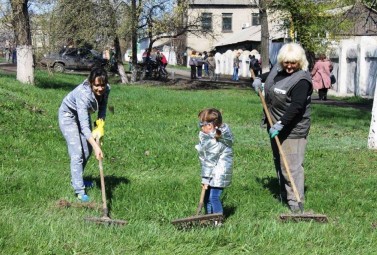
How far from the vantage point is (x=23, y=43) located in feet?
80.5

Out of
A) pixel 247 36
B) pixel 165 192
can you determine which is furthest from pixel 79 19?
pixel 247 36

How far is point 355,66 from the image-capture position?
28688 mm

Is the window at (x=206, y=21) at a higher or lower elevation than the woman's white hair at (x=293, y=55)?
higher

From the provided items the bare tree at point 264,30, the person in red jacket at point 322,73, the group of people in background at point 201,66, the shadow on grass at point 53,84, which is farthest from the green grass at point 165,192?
the group of people in background at point 201,66

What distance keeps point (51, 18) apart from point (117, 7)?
2876 millimetres

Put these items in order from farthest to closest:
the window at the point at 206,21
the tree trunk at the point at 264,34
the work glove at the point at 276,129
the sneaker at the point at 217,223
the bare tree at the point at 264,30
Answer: the window at the point at 206,21, the tree trunk at the point at 264,34, the bare tree at the point at 264,30, the work glove at the point at 276,129, the sneaker at the point at 217,223

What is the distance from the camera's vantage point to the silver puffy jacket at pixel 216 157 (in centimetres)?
680

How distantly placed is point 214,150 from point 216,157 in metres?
0.07

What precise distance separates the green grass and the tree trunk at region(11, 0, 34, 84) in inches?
339

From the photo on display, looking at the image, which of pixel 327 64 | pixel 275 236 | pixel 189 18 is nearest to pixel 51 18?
pixel 189 18

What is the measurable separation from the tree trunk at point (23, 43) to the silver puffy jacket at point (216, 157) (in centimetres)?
1836

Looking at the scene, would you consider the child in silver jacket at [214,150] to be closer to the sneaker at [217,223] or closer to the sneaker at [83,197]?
the sneaker at [217,223]

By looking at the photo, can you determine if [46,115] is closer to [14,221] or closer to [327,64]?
[14,221]

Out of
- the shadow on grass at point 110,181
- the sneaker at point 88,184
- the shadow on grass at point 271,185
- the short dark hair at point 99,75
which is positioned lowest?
the shadow on grass at point 271,185
